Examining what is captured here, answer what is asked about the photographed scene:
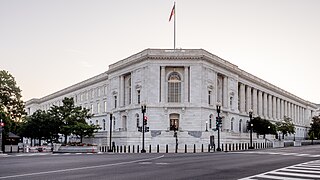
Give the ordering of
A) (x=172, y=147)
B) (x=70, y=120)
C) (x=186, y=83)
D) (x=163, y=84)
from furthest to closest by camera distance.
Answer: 1. (x=163, y=84)
2. (x=186, y=83)
3. (x=70, y=120)
4. (x=172, y=147)

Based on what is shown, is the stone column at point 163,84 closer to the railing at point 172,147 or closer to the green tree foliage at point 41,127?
the railing at point 172,147

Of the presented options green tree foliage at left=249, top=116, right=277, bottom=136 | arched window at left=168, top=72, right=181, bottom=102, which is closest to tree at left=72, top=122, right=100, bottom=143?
arched window at left=168, top=72, right=181, bottom=102

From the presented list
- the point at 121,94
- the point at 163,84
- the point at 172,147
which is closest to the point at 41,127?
the point at 121,94

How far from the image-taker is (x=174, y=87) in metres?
78.0

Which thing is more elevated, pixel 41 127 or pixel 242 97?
pixel 242 97

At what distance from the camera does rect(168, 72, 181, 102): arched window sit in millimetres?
77625

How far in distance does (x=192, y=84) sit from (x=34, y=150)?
32.5 metres

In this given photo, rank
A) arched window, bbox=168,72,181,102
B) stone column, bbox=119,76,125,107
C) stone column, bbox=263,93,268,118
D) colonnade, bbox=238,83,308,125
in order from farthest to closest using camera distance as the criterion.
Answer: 1. stone column, bbox=263,93,268,118
2. colonnade, bbox=238,83,308,125
3. stone column, bbox=119,76,125,107
4. arched window, bbox=168,72,181,102

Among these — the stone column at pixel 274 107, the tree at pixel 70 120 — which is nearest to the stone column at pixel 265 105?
the stone column at pixel 274 107

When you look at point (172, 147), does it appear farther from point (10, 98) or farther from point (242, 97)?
point (242, 97)

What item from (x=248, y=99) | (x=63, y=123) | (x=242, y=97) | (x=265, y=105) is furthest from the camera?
(x=265, y=105)

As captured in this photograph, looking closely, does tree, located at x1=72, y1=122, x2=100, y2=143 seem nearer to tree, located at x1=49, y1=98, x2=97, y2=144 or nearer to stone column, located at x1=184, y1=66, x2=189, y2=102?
tree, located at x1=49, y1=98, x2=97, y2=144

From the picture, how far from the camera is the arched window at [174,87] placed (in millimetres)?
77625

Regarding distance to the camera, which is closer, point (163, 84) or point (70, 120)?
point (70, 120)
